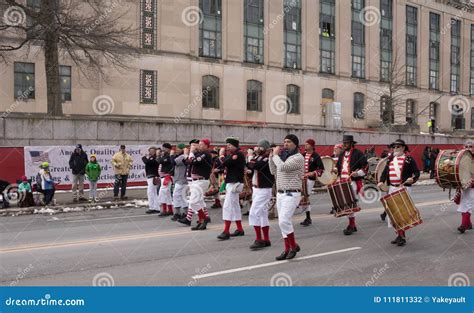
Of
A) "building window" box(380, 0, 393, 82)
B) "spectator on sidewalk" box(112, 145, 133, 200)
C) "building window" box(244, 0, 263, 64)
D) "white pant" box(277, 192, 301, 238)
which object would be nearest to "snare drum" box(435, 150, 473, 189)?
"white pant" box(277, 192, 301, 238)

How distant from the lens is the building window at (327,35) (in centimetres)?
4694

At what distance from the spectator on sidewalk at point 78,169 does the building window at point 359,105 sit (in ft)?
119

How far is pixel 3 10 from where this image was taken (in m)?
23.0

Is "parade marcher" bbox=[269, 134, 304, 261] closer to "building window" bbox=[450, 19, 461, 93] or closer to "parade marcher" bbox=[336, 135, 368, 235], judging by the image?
"parade marcher" bbox=[336, 135, 368, 235]

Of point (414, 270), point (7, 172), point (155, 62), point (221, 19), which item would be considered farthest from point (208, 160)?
point (221, 19)

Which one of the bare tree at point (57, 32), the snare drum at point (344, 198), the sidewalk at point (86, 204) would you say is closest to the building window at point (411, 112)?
the bare tree at point (57, 32)

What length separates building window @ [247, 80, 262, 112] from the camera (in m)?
42.0

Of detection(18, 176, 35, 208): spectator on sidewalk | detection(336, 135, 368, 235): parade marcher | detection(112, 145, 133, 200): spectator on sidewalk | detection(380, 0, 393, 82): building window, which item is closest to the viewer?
detection(336, 135, 368, 235): parade marcher

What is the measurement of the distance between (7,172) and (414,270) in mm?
14843

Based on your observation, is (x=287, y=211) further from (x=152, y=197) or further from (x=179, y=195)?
(x=152, y=197)

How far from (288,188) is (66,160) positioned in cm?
1273

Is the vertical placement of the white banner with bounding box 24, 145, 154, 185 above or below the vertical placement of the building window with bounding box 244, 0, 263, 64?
below

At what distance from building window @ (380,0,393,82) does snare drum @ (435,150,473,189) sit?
143 ft

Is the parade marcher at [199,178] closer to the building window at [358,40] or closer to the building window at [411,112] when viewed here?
the building window at [358,40]
